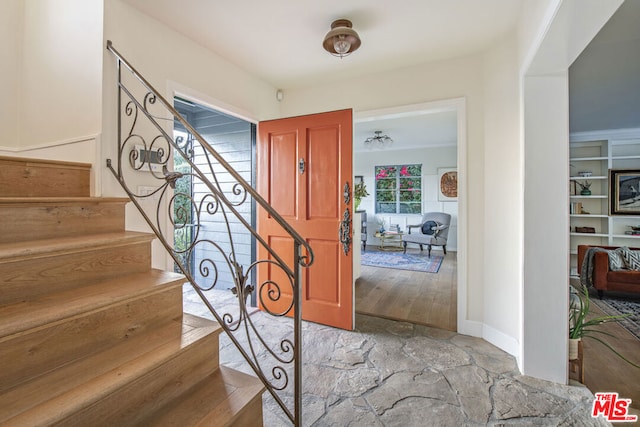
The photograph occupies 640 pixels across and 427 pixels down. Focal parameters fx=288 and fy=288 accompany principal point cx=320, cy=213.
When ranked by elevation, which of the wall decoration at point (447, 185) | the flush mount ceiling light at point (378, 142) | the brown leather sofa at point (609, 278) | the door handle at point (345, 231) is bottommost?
the brown leather sofa at point (609, 278)

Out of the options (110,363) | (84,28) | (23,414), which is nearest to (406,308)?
(110,363)

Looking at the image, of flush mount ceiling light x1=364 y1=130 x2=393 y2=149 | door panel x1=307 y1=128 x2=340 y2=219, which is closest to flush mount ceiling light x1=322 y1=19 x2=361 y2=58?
door panel x1=307 y1=128 x2=340 y2=219

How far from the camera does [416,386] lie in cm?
180

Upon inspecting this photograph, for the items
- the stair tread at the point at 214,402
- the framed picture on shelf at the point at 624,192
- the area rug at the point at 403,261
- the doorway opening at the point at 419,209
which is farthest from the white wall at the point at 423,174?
the stair tread at the point at 214,402

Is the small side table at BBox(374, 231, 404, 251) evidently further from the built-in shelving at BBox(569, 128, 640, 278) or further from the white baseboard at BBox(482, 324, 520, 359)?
the white baseboard at BBox(482, 324, 520, 359)

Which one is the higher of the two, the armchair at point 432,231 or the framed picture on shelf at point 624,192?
the framed picture on shelf at point 624,192

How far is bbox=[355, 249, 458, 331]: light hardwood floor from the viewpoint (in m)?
2.91

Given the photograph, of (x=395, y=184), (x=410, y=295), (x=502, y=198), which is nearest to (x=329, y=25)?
(x=502, y=198)

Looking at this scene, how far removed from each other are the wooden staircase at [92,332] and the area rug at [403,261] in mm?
4333

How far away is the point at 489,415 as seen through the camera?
156cm

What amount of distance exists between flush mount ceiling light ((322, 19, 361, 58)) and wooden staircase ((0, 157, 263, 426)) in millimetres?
1786

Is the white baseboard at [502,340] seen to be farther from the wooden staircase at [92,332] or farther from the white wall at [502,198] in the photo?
the wooden staircase at [92,332]

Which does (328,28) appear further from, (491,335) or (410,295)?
(410,295)

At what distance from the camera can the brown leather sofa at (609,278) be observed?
11.9 feet
